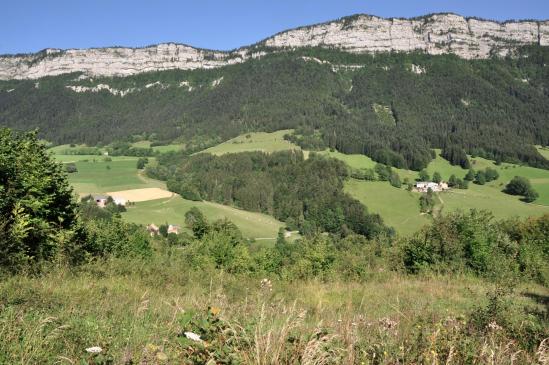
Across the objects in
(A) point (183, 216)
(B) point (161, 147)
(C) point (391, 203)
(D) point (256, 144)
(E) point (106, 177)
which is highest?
(D) point (256, 144)

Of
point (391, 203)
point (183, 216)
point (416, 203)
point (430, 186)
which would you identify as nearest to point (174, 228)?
point (183, 216)

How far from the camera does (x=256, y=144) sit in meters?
140

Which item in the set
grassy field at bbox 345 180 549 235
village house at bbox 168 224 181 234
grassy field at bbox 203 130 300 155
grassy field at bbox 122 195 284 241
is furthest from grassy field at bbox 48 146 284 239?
grassy field at bbox 203 130 300 155

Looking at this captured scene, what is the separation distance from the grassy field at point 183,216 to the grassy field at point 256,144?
46600mm

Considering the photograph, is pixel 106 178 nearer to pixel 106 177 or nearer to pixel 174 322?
pixel 106 177

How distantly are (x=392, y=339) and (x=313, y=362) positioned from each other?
1178 millimetres

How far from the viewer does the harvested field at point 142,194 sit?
8182 cm

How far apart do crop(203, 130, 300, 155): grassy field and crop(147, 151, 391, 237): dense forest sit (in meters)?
8.91

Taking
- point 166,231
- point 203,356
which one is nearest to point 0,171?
point 203,356

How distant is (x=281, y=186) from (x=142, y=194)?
3552cm

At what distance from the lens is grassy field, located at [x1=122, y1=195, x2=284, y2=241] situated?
68062mm

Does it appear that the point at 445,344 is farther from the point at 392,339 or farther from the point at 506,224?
the point at 506,224

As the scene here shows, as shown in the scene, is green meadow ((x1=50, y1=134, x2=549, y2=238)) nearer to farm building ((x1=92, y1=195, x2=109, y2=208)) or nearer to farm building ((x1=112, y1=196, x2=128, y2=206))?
farm building ((x1=112, y1=196, x2=128, y2=206))

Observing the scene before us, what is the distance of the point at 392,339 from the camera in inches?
144
